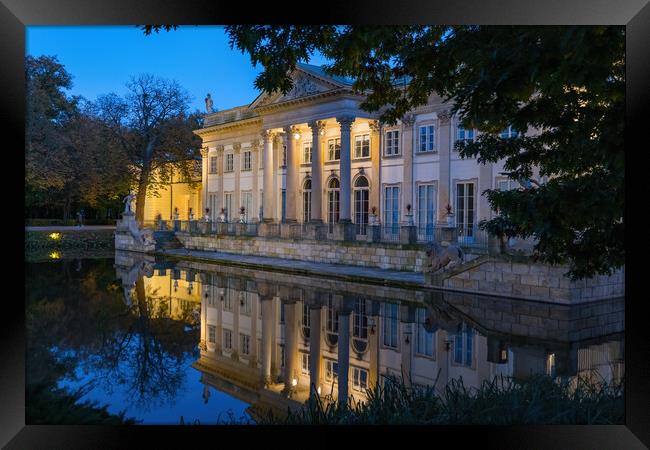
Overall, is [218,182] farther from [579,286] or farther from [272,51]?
[272,51]

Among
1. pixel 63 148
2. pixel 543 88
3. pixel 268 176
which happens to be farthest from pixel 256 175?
pixel 543 88

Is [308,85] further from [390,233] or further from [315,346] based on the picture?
[315,346]

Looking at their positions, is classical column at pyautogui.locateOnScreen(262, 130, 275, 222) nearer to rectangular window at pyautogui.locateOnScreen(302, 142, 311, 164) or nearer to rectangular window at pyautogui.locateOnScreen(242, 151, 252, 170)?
rectangular window at pyautogui.locateOnScreen(302, 142, 311, 164)

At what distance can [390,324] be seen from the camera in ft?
36.9

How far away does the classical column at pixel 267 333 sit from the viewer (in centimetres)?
832

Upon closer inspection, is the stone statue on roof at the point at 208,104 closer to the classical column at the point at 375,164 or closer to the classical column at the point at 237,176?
the classical column at the point at 237,176

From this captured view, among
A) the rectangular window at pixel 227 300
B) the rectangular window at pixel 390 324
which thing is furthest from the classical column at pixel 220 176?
the rectangular window at pixel 390 324

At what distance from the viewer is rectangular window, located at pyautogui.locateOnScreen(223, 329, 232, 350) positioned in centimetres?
1000

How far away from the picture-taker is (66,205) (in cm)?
3192

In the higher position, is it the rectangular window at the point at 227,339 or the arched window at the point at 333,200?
the arched window at the point at 333,200

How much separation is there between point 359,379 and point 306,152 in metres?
23.8

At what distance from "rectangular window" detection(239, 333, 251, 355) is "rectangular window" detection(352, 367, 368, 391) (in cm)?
234

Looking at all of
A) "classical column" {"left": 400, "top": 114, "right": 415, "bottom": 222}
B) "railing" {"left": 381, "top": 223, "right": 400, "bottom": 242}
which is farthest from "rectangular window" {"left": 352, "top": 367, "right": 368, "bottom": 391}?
"classical column" {"left": 400, "top": 114, "right": 415, "bottom": 222}

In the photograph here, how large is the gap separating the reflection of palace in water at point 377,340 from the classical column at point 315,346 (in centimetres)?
2
